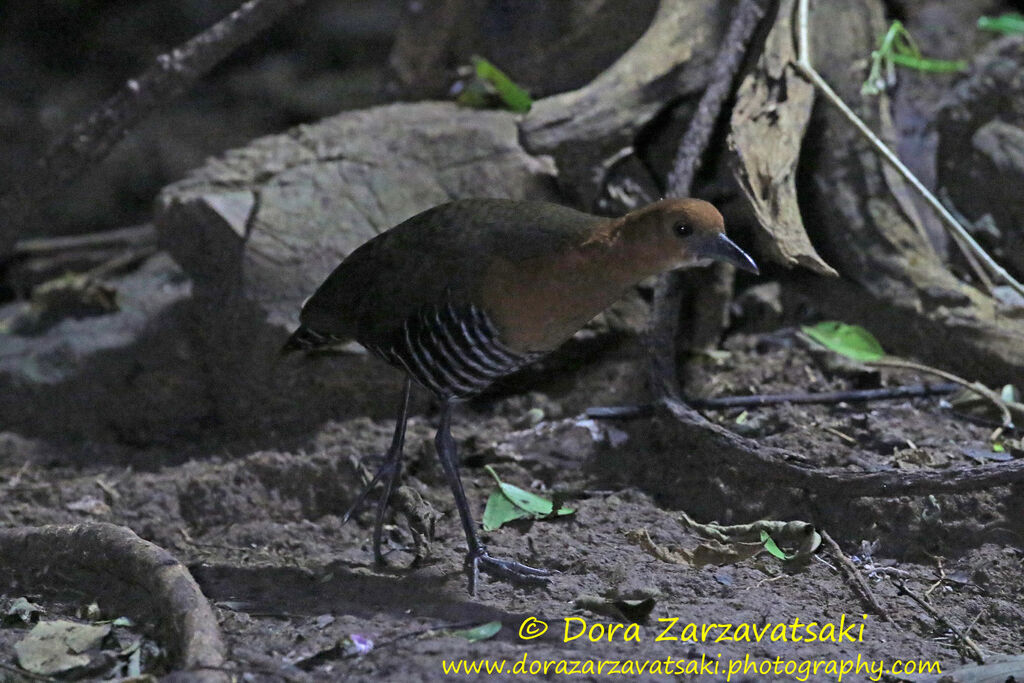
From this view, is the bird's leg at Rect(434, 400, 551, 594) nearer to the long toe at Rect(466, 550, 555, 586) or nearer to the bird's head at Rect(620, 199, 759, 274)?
the long toe at Rect(466, 550, 555, 586)

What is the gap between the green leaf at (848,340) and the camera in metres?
3.96

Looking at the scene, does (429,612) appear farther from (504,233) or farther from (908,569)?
(908,569)

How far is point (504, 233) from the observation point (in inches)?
118

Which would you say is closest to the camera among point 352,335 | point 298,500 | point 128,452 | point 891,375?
point 352,335

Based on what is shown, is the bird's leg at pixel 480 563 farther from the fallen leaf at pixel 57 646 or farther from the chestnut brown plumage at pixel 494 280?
the fallen leaf at pixel 57 646

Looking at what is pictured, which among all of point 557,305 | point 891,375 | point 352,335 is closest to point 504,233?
point 557,305

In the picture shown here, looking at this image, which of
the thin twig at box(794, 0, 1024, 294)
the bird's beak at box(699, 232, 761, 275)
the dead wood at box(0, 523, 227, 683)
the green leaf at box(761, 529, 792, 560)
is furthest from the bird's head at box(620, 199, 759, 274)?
the dead wood at box(0, 523, 227, 683)

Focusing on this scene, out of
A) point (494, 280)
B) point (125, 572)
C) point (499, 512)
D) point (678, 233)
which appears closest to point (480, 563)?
point (499, 512)

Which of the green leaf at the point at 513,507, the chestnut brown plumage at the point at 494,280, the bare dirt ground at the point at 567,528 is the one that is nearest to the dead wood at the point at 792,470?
the bare dirt ground at the point at 567,528

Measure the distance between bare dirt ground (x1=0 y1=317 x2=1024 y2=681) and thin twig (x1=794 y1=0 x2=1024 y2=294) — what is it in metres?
0.58

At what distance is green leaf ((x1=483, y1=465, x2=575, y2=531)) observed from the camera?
132 inches

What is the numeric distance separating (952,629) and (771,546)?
0.56m

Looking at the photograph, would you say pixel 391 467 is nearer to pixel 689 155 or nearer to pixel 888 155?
pixel 689 155

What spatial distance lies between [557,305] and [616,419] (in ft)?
3.46
